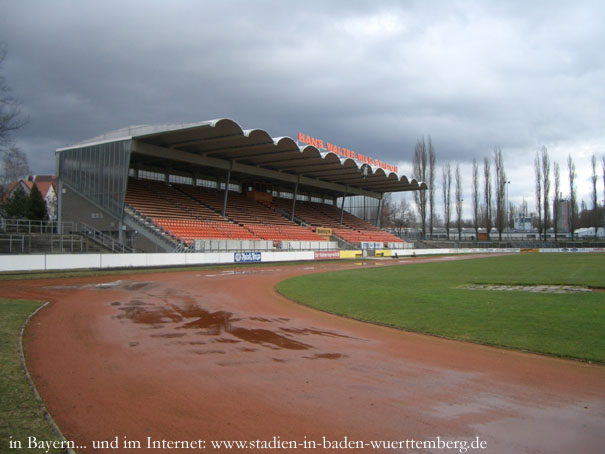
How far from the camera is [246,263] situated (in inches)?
1532

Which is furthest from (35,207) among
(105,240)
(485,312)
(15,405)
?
(15,405)

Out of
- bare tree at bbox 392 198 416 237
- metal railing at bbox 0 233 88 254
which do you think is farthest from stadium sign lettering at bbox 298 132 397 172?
bare tree at bbox 392 198 416 237

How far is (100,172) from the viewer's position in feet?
129

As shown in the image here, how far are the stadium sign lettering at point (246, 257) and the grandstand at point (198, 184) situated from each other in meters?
1.65

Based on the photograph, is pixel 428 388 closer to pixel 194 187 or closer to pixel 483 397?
pixel 483 397

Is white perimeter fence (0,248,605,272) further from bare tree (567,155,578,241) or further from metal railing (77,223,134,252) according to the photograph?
bare tree (567,155,578,241)

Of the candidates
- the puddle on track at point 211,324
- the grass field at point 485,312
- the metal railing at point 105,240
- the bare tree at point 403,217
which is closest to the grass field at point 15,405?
the puddle on track at point 211,324

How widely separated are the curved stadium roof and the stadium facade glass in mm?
884

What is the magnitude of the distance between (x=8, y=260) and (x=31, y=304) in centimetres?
1339

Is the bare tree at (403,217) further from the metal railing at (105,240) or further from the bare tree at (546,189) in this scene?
the metal railing at (105,240)

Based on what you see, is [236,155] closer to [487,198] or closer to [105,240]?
[105,240]

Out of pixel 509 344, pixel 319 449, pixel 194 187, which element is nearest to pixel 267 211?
pixel 194 187

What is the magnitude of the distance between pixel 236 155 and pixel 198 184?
34.2ft

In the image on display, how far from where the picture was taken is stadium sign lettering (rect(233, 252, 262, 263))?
125 feet
